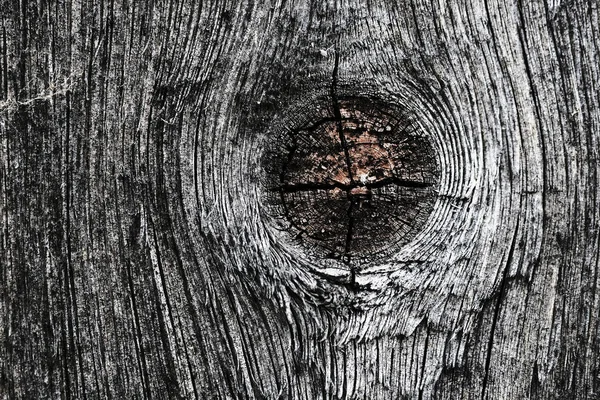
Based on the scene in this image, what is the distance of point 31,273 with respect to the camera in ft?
4.91

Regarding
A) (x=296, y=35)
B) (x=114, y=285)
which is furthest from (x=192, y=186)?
(x=296, y=35)

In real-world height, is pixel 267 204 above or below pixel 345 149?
below

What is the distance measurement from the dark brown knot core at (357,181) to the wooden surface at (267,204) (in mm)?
39

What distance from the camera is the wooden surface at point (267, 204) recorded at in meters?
1.44

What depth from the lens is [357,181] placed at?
137cm

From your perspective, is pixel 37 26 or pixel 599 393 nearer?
pixel 37 26

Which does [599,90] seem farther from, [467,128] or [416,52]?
[416,52]

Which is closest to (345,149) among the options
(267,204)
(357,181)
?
(357,181)

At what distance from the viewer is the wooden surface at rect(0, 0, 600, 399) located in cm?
144

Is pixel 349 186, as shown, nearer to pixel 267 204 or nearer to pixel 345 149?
pixel 345 149

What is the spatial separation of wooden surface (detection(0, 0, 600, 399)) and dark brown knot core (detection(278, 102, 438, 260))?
39mm

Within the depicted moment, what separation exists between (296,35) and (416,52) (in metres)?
0.29

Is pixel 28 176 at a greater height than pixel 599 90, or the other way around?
pixel 599 90

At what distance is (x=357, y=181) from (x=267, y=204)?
22 centimetres
